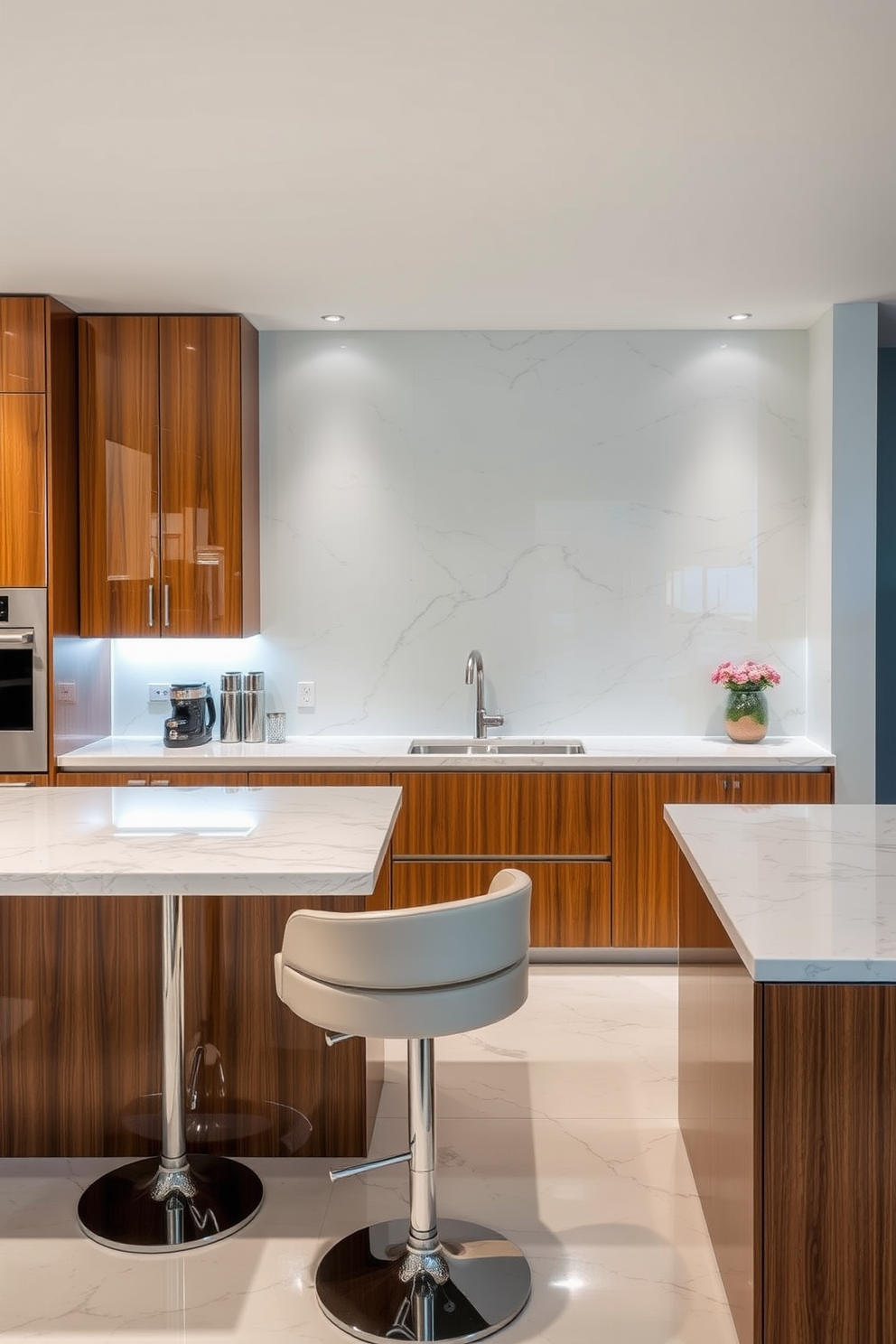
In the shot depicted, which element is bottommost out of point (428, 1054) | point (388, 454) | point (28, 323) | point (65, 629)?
point (428, 1054)

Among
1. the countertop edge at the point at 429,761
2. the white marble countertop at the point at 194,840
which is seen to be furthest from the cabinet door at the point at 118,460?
the white marble countertop at the point at 194,840

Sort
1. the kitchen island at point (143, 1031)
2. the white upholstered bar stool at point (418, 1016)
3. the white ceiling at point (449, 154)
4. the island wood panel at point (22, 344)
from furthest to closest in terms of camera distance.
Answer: the island wood panel at point (22, 344) → the kitchen island at point (143, 1031) → the white ceiling at point (449, 154) → the white upholstered bar stool at point (418, 1016)

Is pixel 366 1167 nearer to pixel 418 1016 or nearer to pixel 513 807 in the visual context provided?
pixel 418 1016

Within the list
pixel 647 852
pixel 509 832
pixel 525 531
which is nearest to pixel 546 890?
pixel 509 832

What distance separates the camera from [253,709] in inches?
176

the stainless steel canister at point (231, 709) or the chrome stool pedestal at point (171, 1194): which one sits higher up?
the stainless steel canister at point (231, 709)

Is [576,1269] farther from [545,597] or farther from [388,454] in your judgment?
[388,454]

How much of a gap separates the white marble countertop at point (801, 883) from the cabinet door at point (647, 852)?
125cm

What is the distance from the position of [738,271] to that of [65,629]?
2706 millimetres

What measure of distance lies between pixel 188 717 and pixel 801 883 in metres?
2.84

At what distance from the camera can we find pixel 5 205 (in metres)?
3.08

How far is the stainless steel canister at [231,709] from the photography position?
Result: 14.5 feet

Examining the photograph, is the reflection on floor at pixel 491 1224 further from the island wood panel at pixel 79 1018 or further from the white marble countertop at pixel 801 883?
the white marble countertop at pixel 801 883

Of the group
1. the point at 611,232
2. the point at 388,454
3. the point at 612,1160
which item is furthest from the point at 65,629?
the point at 612,1160
